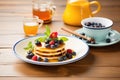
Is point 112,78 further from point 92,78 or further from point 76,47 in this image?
point 76,47

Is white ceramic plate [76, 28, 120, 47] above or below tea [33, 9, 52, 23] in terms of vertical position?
below

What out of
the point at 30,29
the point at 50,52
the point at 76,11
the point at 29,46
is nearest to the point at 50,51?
the point at 50,52

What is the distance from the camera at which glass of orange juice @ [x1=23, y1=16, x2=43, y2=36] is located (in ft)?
4.41

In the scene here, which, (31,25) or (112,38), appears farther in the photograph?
(31,25)

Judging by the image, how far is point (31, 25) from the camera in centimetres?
137

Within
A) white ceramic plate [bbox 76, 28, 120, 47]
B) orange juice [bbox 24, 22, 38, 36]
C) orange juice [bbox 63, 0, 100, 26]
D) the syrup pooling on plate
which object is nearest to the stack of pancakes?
the syrup pooling on plate

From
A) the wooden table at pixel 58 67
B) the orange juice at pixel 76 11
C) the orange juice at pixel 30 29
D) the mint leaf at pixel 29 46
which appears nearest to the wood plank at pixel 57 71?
the wooden table at pixel 58 67

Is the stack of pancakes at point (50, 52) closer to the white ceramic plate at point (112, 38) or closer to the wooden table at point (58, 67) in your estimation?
the wooden table at point (58, 67)

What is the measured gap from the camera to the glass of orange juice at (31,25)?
1345 millimetres

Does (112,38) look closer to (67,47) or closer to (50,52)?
(67,47)

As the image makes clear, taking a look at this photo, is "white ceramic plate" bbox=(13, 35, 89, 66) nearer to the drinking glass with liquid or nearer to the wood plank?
the wood plank

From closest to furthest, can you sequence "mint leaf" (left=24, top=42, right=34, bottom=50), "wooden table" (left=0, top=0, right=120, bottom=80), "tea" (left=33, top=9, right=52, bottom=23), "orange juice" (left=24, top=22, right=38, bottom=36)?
1. "wooden table" (left=0, top=0, right=120, bottom=80)
2. "mint leaf" (left=24, top=42, right=34, bottom=50)
3. "orange juice" (left=24, top=22, right=38, bottom=36)
4. "tea" (left=33, top=9, right=52, bottom=23)

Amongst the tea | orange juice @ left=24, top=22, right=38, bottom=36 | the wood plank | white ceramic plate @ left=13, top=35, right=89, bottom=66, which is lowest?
the wood plank

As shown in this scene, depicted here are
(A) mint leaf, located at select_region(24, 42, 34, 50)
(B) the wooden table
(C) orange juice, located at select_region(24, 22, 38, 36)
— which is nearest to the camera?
(B) the wooden table
